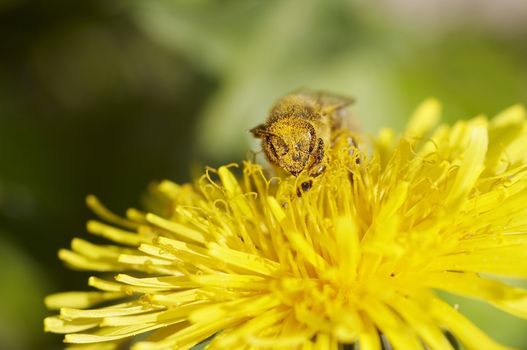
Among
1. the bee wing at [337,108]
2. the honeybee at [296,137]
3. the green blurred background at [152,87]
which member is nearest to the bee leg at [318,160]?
the honeybee at [296,137]

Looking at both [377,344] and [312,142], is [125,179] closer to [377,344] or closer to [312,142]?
[312,142]

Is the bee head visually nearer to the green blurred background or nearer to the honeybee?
the honeybee

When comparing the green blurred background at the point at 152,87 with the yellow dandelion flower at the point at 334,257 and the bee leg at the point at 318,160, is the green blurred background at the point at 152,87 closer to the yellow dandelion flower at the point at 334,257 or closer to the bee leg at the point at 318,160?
the yellow dandelion flower at the point at 334,257

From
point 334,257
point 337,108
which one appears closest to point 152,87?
point 337,108

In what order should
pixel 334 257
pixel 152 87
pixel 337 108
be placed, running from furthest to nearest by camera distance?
1. pixel 152 87
2. pixel 337 108
3. pixel 334 257

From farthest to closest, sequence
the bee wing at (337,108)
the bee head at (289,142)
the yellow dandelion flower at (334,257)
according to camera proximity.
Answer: the bee wing at (337,108) < the bee head at (289,142) < the yellow dandelion flower at (334,257)

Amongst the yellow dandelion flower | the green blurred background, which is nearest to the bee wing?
the yellow dandelion flower

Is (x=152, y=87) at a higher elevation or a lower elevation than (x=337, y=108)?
higher

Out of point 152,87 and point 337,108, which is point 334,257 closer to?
point 337,108
